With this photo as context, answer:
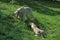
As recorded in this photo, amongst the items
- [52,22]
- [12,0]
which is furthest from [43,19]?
[12,0]

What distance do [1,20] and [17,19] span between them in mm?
1425

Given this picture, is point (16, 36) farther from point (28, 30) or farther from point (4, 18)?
point (4, 18)

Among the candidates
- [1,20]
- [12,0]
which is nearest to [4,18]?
[1,20]

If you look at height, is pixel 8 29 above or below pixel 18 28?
above

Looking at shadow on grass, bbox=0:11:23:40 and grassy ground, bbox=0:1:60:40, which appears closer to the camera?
shadow on grass, bbox=0:11:23:40

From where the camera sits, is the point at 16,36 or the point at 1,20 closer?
the point at 16,36

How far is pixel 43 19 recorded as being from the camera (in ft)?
64.6

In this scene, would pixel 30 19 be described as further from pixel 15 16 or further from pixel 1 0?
pixel 1 0

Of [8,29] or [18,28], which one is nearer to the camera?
[8,29]

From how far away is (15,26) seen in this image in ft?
52.2

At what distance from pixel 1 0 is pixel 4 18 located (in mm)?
8026

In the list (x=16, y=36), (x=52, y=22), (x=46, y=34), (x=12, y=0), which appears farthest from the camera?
(x=12, y=0)

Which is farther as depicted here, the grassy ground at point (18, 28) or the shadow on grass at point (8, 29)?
the grassy ground at point (18, 28)

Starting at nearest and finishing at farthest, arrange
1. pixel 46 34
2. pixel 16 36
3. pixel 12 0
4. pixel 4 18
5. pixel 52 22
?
pixel 16 36
pixel 46 34
pixel 4 18
pixel 52 22
pixel 12 0
